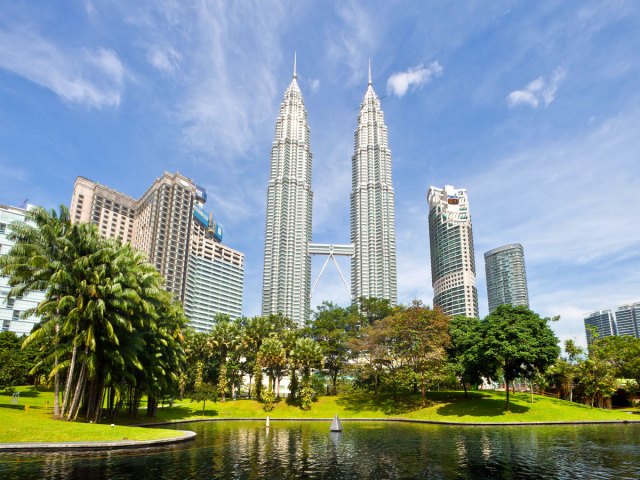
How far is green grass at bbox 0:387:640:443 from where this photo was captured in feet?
130

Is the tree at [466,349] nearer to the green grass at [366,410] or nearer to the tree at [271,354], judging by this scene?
the green grass at [366,410]

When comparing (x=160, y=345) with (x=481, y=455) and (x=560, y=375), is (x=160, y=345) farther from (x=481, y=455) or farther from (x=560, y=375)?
(x=560, y=375)

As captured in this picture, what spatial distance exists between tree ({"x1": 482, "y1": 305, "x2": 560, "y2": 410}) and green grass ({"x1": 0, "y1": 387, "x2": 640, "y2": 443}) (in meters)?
5.10

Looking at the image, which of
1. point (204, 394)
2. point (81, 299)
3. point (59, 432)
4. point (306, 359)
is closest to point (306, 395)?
point (306, 359)

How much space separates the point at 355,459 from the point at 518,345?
4256cm

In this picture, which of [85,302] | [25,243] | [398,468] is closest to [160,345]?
[85,302]

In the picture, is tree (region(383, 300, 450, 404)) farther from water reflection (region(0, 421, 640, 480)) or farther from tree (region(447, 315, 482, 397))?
water reflection (region(0, 421, 640, 480))

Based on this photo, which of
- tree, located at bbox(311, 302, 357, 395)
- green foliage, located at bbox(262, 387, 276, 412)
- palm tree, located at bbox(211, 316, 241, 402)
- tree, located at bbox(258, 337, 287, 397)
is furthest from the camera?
tree, located at bbox(311, 302, 357, 395)

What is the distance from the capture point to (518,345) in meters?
63.8

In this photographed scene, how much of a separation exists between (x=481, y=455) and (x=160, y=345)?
4128 centimetres

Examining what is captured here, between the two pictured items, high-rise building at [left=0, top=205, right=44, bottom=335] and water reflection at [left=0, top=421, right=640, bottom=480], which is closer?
water reflection at [left=0, top=421, right=640, bottom=480]

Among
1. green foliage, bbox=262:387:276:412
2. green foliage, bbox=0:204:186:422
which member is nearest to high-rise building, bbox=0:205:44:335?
green foliage, bbox=262:387:276:412

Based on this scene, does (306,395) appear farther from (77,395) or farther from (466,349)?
(77,395)

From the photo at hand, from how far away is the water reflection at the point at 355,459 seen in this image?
24531 millimetres
